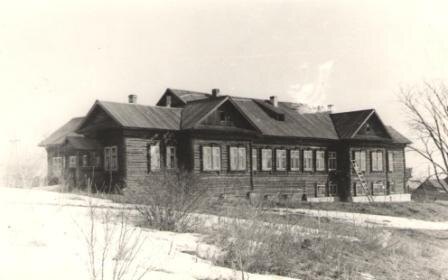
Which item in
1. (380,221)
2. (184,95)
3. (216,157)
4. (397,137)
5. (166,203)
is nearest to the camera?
(166,203)

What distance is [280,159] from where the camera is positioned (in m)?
33.2

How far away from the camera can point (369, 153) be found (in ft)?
125

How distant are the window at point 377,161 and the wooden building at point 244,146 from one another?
72 mm

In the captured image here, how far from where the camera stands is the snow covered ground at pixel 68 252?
6.93 meters

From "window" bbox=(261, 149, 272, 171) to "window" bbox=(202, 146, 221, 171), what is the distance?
360 cm

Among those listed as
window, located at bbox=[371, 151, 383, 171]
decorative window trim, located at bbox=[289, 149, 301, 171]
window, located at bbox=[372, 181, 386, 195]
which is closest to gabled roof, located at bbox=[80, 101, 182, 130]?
decorative window trim, located at bbox=[289, 149, 301, 171]

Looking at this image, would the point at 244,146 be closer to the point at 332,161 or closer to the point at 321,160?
the point at 321,160

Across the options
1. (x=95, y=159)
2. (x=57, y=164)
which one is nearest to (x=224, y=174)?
(x=95, y=159)

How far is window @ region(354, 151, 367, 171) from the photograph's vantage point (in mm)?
37188

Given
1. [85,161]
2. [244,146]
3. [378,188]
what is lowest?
[378,188]

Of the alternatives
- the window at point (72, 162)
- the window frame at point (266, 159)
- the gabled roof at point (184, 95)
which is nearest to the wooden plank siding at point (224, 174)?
the window frame at point (266, 159)

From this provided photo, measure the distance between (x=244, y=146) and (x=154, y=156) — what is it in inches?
227

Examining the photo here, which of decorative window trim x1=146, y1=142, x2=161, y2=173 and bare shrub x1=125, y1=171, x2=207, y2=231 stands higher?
decorative window trim x1=146, y1=142, x2=161, y2=173

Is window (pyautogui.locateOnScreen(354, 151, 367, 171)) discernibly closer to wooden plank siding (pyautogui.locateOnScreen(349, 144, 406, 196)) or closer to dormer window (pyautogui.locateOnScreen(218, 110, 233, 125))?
wooden plank siding (pyautogui.locateOnScreen(349, 144, 406, 196))
